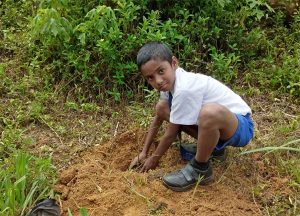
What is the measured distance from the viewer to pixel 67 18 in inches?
150

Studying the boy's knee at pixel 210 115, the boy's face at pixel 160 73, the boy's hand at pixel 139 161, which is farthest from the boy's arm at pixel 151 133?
the boy's knee at pixel 210 115

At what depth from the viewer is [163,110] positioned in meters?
2.83

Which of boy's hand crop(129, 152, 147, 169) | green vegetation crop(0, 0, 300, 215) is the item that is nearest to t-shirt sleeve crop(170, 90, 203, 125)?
boy's hand crop(129, 152, 147, 169)

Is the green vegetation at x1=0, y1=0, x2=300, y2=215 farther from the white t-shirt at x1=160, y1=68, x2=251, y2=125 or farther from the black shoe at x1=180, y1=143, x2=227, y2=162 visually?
the white t-shirt at x1=160, y1=68, x2=251, y2=125

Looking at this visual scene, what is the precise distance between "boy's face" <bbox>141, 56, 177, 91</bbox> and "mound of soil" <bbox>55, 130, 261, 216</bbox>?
0.56 m

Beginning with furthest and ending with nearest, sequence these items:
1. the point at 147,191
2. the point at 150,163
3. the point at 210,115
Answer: the point at 150,163 < the point at 147,191 < the point at 210,115

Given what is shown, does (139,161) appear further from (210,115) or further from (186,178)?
(210,115)

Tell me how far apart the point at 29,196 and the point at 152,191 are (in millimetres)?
665

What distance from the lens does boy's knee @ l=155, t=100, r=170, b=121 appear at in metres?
2.81

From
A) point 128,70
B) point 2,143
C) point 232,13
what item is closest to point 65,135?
point 2,143

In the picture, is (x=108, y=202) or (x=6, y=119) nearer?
(x=108, y=202)

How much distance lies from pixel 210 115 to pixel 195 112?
10 centimetres

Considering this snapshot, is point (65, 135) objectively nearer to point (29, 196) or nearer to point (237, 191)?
point (29, 196)

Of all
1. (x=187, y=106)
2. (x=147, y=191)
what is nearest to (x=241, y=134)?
(x=187, y=106)
